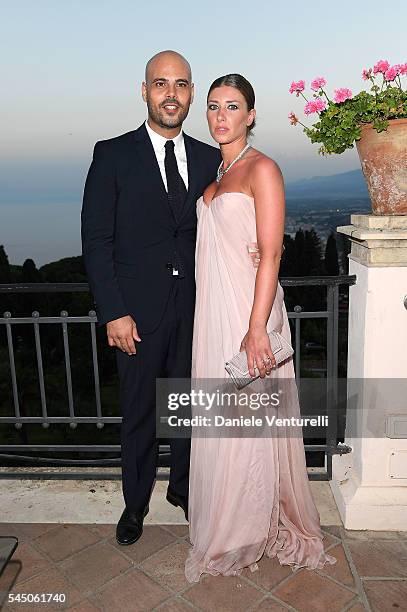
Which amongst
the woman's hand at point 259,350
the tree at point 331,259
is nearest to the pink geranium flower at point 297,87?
the woman's hand at point 259,350

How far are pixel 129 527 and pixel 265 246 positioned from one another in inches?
70.4

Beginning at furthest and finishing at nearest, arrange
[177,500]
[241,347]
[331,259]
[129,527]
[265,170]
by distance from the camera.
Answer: [331,259] → [177,500] → [129,527] → [241,347] → [265,170]

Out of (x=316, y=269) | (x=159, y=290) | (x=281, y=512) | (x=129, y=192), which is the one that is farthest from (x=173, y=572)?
(x=316, y=269)

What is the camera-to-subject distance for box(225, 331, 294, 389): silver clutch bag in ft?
7.16

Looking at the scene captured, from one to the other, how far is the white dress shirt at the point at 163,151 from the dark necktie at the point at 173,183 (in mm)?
34

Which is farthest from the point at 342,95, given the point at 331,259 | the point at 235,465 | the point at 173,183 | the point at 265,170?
the point at 331,259

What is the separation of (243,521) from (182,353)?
92 cm

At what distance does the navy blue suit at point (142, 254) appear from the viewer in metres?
2.42

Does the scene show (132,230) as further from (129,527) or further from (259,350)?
(129,527)

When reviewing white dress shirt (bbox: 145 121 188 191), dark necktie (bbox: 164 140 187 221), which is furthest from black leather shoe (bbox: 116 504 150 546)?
white dress shirt (bbox: 145 121 188 191)

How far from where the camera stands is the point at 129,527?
2740 millimetres

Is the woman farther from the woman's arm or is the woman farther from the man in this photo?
the man

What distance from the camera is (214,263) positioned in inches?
90.0

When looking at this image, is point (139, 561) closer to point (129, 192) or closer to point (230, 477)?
point (230, 477)
